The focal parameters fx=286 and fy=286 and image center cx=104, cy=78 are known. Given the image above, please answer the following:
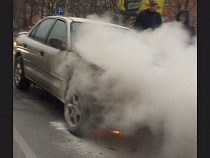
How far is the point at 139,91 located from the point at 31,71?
248 cm

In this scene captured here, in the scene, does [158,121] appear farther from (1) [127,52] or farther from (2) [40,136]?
(2) [40,136]

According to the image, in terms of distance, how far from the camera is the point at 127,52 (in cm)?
365

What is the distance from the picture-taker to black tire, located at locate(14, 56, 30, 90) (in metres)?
5.32

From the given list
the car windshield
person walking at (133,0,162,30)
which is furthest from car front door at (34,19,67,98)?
person walking at (133,0,162,30)

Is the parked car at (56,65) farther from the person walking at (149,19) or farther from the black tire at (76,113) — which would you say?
the person walking at (149,19)

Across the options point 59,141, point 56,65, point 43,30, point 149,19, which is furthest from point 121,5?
point 59,141

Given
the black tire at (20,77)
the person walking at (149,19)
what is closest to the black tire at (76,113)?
the black tire at (20,77)

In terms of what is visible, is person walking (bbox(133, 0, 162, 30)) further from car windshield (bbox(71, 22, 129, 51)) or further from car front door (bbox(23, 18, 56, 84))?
car front door (bbox(23, 18, 56, 84))

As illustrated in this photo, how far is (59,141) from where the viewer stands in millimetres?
3457

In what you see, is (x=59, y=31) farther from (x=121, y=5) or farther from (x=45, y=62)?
(x=121, y=5)

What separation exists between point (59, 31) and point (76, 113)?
160cm

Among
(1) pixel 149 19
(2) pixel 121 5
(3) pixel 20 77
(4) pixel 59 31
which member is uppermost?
(2) pixel 121 5

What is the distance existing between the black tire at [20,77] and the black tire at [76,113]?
6.07 ft

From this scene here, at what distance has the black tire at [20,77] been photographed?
5320 millimetres
